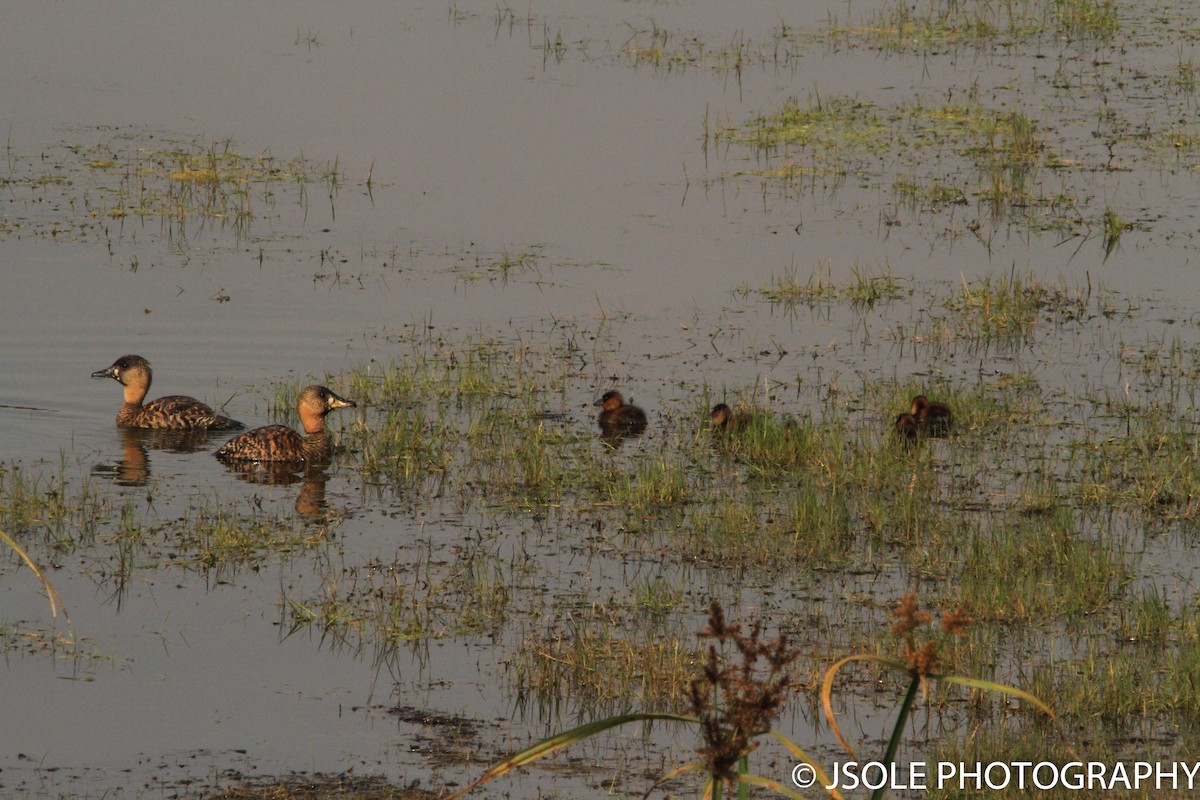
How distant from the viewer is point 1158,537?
9086 millimetres

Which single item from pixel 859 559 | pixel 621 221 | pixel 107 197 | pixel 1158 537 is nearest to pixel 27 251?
pixel 107 197

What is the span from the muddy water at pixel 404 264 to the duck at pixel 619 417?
0.19m

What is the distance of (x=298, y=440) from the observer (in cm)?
1072

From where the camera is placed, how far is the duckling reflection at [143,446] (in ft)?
34.8

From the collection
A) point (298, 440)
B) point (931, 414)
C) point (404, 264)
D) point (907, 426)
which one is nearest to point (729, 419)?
point (907, 426)

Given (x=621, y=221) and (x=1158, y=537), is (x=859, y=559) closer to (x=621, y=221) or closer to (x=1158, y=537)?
(x=1158, y=537)

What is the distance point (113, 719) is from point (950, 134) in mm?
13662

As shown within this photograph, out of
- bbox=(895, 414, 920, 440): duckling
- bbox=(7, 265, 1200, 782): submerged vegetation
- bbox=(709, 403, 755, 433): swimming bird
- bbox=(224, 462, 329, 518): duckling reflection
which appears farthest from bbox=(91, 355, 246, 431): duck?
bbox=(895, 414, 920, 440): duckling

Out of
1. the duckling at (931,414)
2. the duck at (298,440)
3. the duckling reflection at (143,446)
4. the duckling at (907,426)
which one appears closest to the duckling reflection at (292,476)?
the duck at (298,440)

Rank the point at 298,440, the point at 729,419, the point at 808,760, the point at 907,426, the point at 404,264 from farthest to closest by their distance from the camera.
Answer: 1. the point at 404,264
2. the point at 729,419
3. the point at 298,440
4. the point at 907,426
5. the point at 808,760

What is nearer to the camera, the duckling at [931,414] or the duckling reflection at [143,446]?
the duckling reflection at [143,446]

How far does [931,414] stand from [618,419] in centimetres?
193

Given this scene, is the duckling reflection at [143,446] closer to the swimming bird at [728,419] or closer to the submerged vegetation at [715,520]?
the submerged vegetation at [715,520]

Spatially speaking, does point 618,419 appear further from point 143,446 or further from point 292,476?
point 143,446
